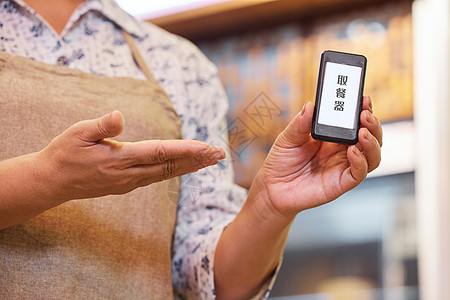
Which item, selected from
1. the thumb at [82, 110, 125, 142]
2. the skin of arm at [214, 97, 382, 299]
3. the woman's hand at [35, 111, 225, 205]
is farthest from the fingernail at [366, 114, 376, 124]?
the thumb at [82, 110, 125, 142]

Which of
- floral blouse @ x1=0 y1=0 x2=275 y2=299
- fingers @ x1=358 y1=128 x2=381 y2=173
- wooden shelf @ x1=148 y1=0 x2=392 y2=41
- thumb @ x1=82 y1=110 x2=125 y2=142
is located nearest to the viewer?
thumb @ x1=82 y1=110 x2=125 y2=142

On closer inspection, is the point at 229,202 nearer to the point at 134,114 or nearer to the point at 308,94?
the point at 134,114

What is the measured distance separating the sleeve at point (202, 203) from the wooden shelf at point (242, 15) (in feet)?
3.17

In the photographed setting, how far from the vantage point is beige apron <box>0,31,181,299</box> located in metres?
0.84

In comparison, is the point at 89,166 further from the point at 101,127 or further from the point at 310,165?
the point at 310,165

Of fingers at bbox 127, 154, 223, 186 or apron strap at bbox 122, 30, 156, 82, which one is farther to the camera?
apron strap at bbox 122, 30, 156, 82

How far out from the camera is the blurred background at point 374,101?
5.97 ft

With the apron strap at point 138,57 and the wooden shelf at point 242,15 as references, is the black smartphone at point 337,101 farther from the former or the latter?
the wooden shelf at point 242,15

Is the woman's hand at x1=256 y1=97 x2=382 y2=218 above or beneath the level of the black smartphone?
beneath

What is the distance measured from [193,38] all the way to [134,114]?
1298mm

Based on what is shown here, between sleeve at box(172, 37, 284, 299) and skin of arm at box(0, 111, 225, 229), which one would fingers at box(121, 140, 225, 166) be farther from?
sleeve at box(172, 37, 284, 299)

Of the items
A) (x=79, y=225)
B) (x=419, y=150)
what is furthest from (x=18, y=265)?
(x=419, y=150)

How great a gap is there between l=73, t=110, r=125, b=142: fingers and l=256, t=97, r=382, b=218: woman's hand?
0.85 ft

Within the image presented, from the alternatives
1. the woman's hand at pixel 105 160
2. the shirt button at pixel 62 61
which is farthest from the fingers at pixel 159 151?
the shirt button at pixel 62 61
